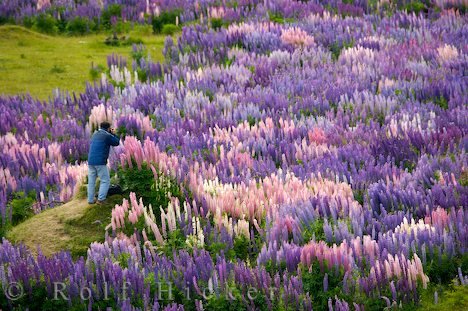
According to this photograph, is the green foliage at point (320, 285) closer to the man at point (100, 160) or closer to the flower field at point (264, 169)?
the flower field at point (264, 169)

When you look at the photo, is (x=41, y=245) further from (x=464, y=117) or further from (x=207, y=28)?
(x=207, y=28)

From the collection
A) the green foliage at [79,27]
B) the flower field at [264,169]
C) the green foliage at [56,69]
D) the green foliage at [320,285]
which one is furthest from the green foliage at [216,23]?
the green foliage at [320,285]

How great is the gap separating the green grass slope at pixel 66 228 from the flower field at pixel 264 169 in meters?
0.20

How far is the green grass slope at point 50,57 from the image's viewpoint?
537 inches

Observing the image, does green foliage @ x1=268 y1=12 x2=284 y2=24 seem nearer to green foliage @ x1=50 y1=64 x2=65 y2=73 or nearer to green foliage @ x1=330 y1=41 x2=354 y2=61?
green foliage @ x1=330 y1=41 x2=354 y2=61

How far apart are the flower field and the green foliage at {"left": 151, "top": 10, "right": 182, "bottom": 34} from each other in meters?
2.35

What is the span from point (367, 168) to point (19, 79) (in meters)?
8.10

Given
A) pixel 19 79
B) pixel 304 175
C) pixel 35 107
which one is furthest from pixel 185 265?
pixel 19 79

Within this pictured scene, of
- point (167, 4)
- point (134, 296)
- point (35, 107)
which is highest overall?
point (167, 4)

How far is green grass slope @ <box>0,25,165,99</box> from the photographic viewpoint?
1365 centimetres

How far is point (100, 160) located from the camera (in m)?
7.76

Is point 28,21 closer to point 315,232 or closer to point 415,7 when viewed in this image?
point 415,7

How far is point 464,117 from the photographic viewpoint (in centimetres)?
995

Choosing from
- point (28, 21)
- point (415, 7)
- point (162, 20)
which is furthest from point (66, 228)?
point (415, 7)
